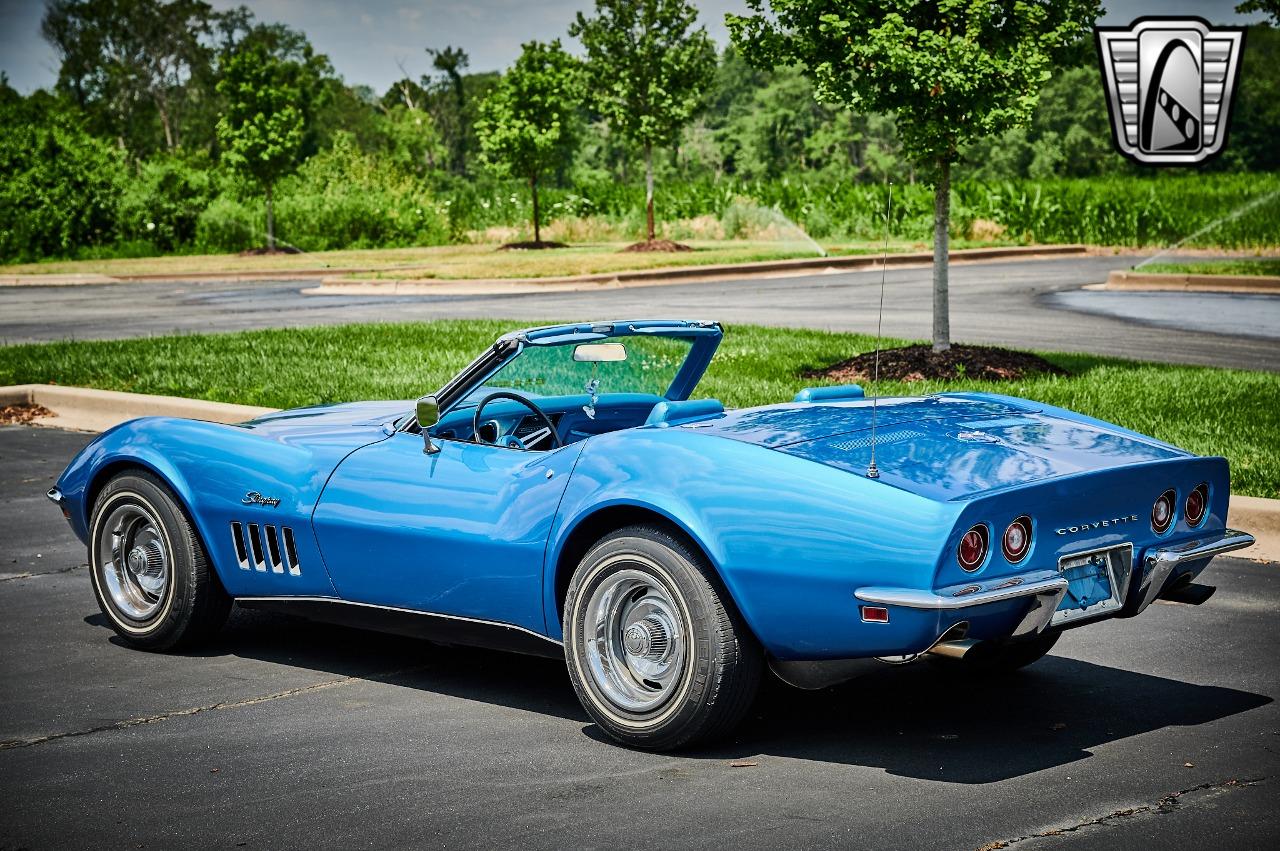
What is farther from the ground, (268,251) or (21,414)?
(268,251)

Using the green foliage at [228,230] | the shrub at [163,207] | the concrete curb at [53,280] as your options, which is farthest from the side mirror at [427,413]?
the shrub at [163,207]

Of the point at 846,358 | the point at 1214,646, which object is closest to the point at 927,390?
the point at 846,358

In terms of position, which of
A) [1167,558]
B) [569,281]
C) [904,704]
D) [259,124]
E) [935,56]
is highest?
[259,124]

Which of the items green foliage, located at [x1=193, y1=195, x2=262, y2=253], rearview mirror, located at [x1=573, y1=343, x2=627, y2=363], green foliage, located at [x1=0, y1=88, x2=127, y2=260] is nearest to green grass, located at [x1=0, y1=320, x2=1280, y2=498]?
rearview mirror, located at [x1=573, y1=343, x2=627, y2=363]

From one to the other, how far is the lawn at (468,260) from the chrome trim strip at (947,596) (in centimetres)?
2209

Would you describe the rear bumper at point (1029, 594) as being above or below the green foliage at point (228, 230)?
below

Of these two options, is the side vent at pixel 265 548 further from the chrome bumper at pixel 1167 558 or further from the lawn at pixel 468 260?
the lawn at pixel 468 260

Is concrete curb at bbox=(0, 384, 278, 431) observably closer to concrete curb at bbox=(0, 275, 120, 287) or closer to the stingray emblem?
the stingray emblem

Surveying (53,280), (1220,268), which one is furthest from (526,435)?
(53,280)

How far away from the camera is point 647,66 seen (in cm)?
3186

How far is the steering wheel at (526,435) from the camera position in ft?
17.6

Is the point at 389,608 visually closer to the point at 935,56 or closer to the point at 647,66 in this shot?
the point at 935,56

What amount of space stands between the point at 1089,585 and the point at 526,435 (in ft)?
6.63

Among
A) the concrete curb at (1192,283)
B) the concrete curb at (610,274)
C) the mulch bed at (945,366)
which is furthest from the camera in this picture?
the concrete curb at (610,274)
